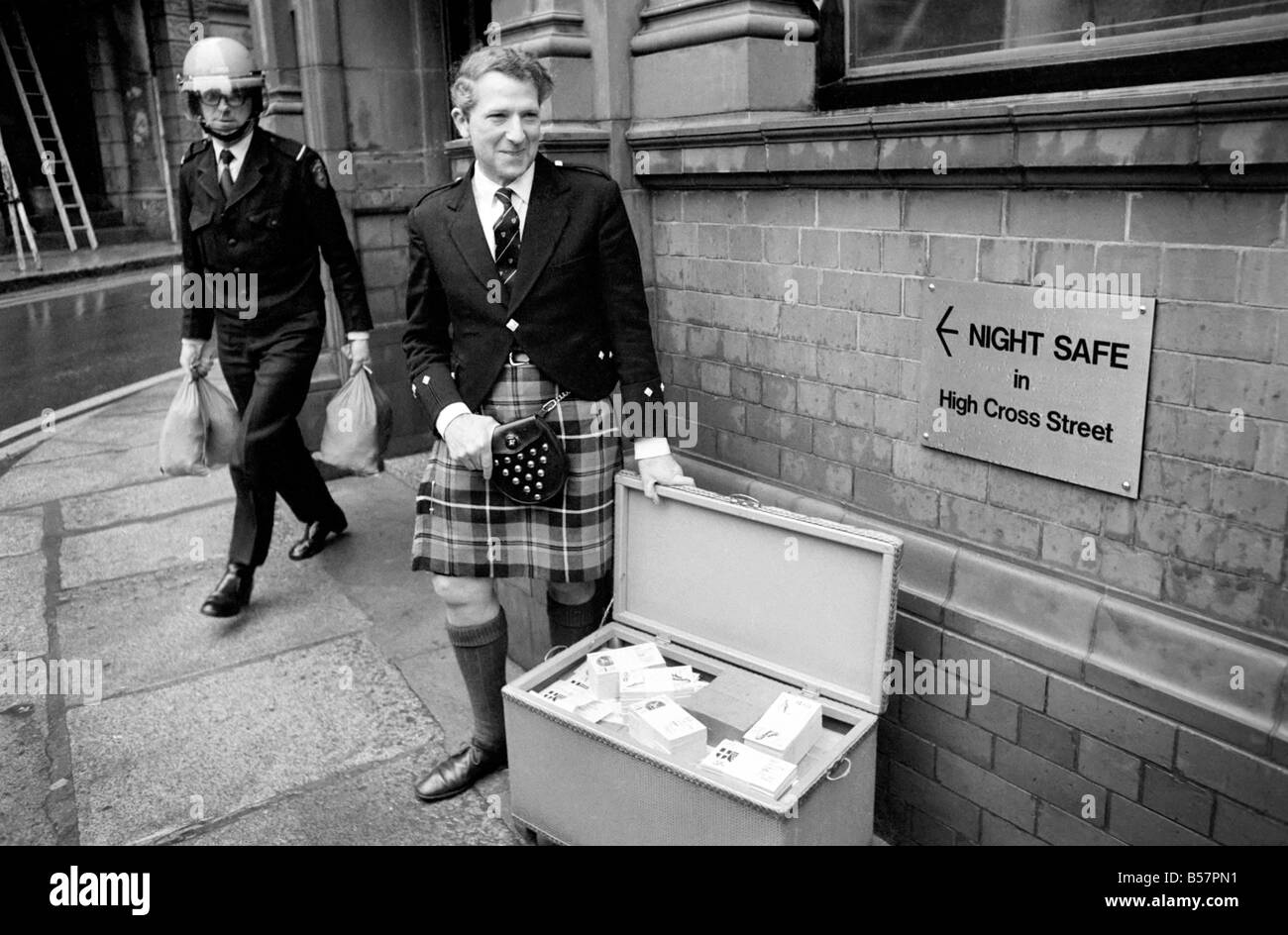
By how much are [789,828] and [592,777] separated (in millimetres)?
608

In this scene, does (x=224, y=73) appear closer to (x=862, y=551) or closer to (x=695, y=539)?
(x=695, y=539)

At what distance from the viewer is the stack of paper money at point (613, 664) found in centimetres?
312

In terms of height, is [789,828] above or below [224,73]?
below

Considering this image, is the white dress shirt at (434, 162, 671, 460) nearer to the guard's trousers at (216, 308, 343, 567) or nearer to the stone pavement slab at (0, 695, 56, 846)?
the stone pavement slab at (0, 695, 56, 846)

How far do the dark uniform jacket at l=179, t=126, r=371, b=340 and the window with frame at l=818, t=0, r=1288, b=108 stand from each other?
2304 mm

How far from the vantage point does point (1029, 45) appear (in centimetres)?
301

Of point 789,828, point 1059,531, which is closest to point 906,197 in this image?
point 1059,531

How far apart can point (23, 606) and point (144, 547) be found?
0.77 metres

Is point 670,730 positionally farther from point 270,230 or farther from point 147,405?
point 147,405

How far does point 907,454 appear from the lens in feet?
10.5

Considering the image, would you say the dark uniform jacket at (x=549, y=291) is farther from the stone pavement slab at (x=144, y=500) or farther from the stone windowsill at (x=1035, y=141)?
the stone pavement slab at (x=144, y=500)

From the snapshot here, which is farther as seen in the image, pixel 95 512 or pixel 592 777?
pixel 95 512

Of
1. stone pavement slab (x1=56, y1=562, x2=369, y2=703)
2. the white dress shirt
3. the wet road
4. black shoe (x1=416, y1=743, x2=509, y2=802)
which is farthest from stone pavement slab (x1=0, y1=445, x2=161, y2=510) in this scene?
the white dress shirt

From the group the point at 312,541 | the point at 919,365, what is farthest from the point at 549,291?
the point at 312,541
